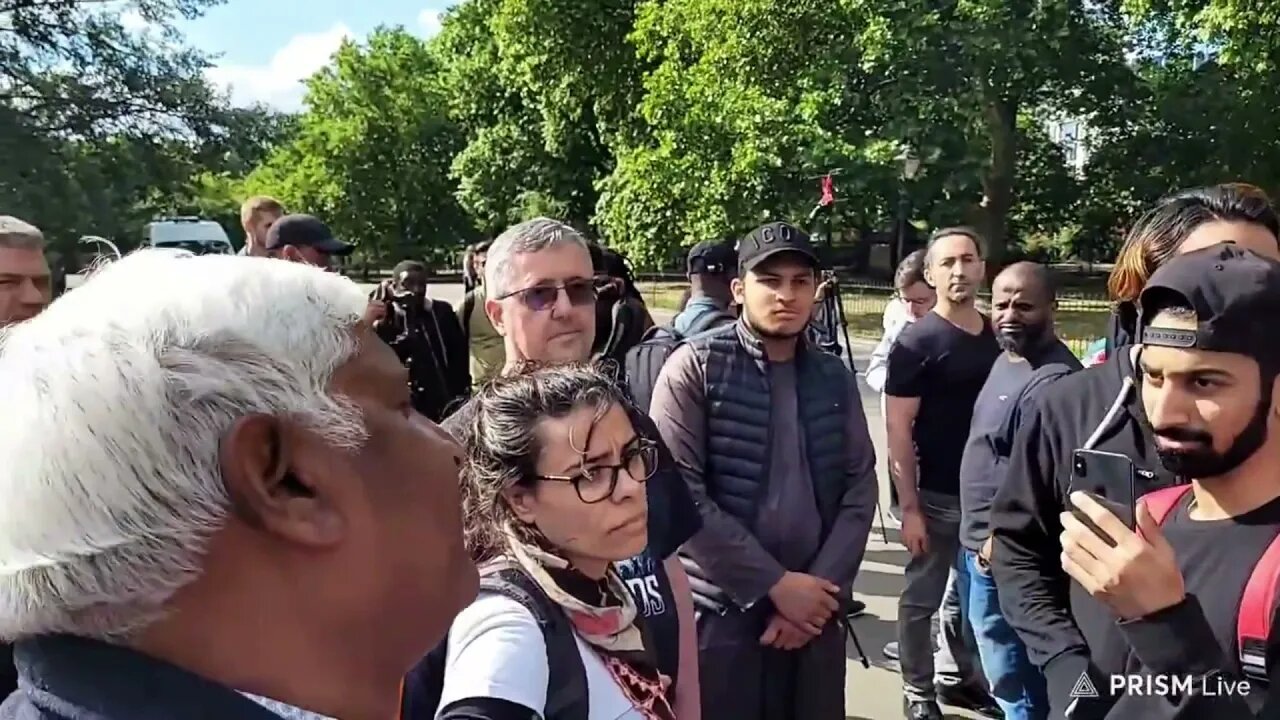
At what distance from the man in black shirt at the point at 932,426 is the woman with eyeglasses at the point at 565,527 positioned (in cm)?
279

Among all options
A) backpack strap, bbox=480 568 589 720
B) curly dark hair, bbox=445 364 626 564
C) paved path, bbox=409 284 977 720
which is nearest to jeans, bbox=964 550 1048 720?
paved path, bbox=409 284 977 720

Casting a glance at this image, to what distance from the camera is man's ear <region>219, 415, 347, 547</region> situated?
103 cm

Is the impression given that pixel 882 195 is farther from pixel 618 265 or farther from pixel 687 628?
pixel 687 628

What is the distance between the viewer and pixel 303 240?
5.30m

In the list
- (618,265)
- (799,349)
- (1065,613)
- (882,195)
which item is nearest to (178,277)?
(1065,613)

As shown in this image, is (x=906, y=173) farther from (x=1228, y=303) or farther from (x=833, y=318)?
(x=1228, y=303)

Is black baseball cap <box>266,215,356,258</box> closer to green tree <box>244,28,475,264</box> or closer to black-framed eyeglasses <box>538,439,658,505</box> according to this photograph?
black-framed eyeglasses <box>538,439,658,505</box>

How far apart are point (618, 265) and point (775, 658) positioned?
3.06 m

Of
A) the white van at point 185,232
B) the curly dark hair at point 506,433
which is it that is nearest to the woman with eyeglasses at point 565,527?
the curly dark hair at point 506,433

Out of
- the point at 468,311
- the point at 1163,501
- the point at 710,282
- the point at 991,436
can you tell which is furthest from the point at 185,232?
the point at 1163,501

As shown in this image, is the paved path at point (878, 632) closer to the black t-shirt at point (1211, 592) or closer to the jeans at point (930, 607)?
the jeans at point (930, 607)

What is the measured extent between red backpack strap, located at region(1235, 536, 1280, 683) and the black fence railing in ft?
48.3

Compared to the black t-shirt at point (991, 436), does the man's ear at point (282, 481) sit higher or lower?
higher

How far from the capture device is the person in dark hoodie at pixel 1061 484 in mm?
2420
